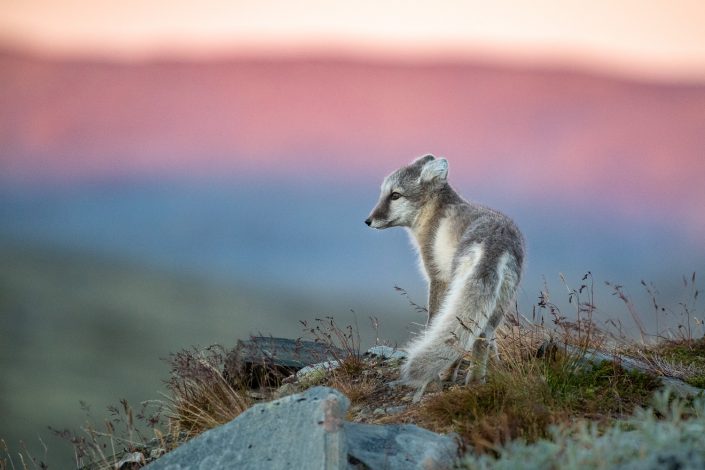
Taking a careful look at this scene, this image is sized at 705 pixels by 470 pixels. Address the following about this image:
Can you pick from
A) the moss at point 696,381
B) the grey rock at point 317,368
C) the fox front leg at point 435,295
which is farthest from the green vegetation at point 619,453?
the grey rock at point 317,368

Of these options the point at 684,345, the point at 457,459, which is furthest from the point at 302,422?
the point at 684,345

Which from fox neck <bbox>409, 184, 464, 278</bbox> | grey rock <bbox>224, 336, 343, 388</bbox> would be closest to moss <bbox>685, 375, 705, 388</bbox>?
fox neck <bbox>409, 184, 464, 278</bbox>

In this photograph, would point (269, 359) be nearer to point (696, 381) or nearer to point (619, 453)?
point (696, 381)

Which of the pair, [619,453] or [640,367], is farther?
[640,367]

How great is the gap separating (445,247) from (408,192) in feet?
3.02

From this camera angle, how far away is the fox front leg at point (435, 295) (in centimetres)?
899

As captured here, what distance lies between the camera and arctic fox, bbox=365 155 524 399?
303 inches

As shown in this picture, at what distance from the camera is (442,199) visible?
9.68m

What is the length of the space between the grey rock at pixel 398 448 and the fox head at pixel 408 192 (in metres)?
3.44

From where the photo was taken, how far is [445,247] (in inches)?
360

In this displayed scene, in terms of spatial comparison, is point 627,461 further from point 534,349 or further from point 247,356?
point 247,356

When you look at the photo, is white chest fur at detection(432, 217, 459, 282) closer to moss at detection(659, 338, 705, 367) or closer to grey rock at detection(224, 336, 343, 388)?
grey rock at detection(224, 336, 343, 388)

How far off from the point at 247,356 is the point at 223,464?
4153mm

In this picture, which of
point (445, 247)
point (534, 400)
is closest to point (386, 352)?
point (445, 247)
